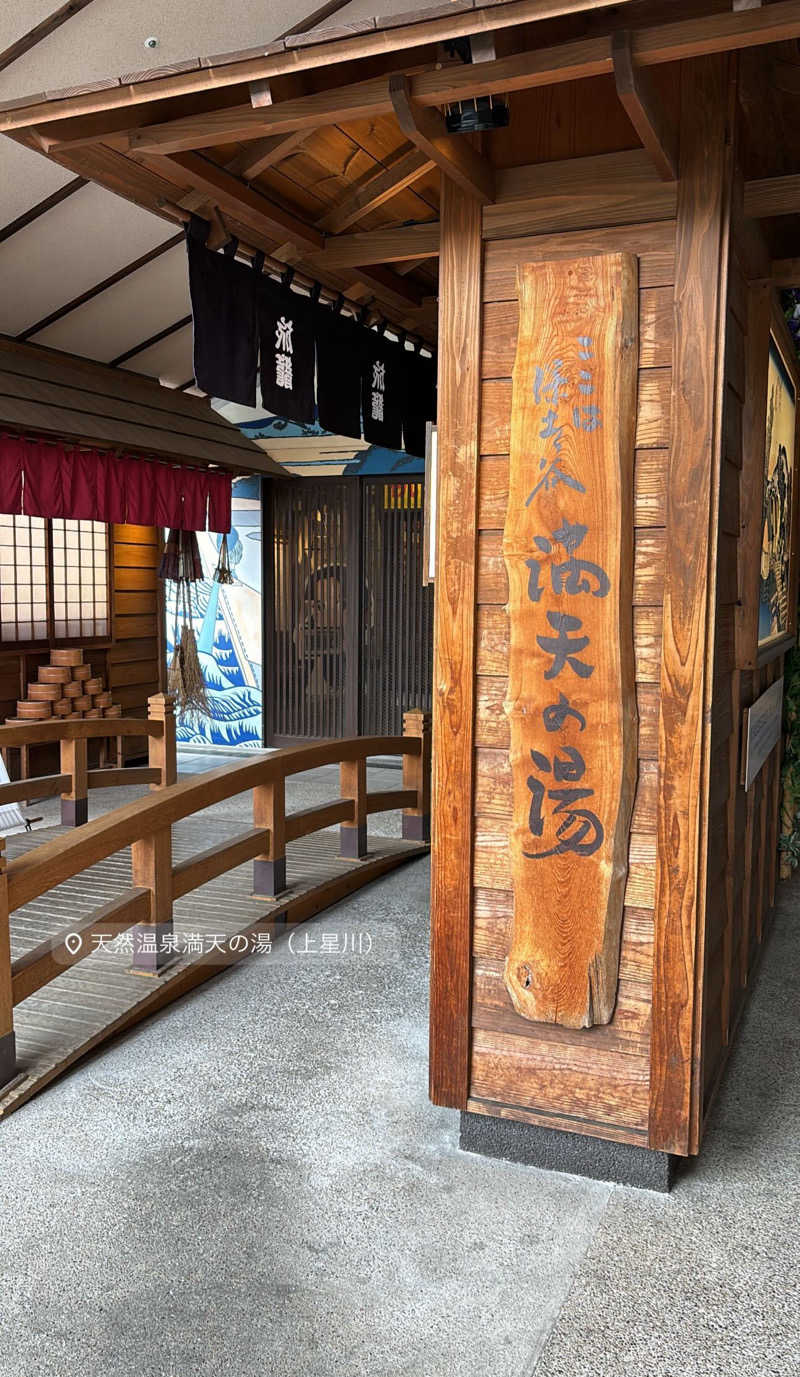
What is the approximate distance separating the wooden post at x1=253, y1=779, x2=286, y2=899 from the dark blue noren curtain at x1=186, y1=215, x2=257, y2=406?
2163 millimetres

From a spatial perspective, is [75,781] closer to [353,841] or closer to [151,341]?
[353,841]

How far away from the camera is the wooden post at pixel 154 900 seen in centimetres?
428

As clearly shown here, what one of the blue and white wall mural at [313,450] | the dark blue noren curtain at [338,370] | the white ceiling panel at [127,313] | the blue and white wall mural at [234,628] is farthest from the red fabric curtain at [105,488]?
the dark blue noren curtain at [338,370]

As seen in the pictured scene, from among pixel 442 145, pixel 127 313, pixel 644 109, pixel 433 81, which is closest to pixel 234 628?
pixel 127 313

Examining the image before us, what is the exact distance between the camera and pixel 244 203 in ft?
10.5

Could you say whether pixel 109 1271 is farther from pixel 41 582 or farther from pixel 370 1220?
pixel 41 582

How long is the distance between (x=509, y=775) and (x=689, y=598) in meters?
0.73

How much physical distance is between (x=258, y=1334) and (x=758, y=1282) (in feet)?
4.07

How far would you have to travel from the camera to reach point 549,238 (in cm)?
292

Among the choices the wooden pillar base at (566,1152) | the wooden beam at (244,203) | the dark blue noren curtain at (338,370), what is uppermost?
the wooden beam at (244,203)

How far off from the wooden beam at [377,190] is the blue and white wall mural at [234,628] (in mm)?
7221

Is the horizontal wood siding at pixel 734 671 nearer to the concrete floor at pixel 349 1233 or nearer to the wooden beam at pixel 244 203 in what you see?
the concrete floor at pixel 349 1233

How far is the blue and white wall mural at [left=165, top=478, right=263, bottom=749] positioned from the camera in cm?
1075

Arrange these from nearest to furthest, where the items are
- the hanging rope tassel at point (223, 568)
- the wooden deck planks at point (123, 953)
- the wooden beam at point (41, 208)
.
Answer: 1. the wooden deck planks at point (123, 953)
2. the wooden beam at point (41, 208)
3. the hanging rope tassel at point (223, 568)
